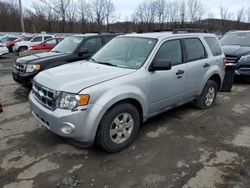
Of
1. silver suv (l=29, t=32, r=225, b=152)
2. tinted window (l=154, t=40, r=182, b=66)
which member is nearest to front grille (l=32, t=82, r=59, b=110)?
silver suv (l=29, t=32, r=225, b=152)

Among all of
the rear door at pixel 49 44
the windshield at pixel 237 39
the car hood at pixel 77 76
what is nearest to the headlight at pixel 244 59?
the windshield at pixel 237 39

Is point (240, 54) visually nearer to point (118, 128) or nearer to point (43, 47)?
point (118, 128)

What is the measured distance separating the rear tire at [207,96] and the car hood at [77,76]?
2.29 metres

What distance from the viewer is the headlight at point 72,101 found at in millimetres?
2971

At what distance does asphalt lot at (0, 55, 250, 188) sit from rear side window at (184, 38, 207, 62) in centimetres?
126

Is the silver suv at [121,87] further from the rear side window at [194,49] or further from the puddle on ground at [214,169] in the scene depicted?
the puddle on ground at [214,169]

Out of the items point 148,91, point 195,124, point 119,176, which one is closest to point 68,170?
point 119,176

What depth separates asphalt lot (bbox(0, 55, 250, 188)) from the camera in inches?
112

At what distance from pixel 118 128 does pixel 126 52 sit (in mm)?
1458

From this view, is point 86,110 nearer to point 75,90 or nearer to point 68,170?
point 75,90

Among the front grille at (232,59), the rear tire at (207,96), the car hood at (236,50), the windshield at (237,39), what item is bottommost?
the rear tire at (207,96)

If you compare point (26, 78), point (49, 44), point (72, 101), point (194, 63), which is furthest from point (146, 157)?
point (49, 44)

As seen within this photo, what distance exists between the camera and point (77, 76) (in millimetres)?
3406

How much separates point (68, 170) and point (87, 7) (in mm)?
42877
